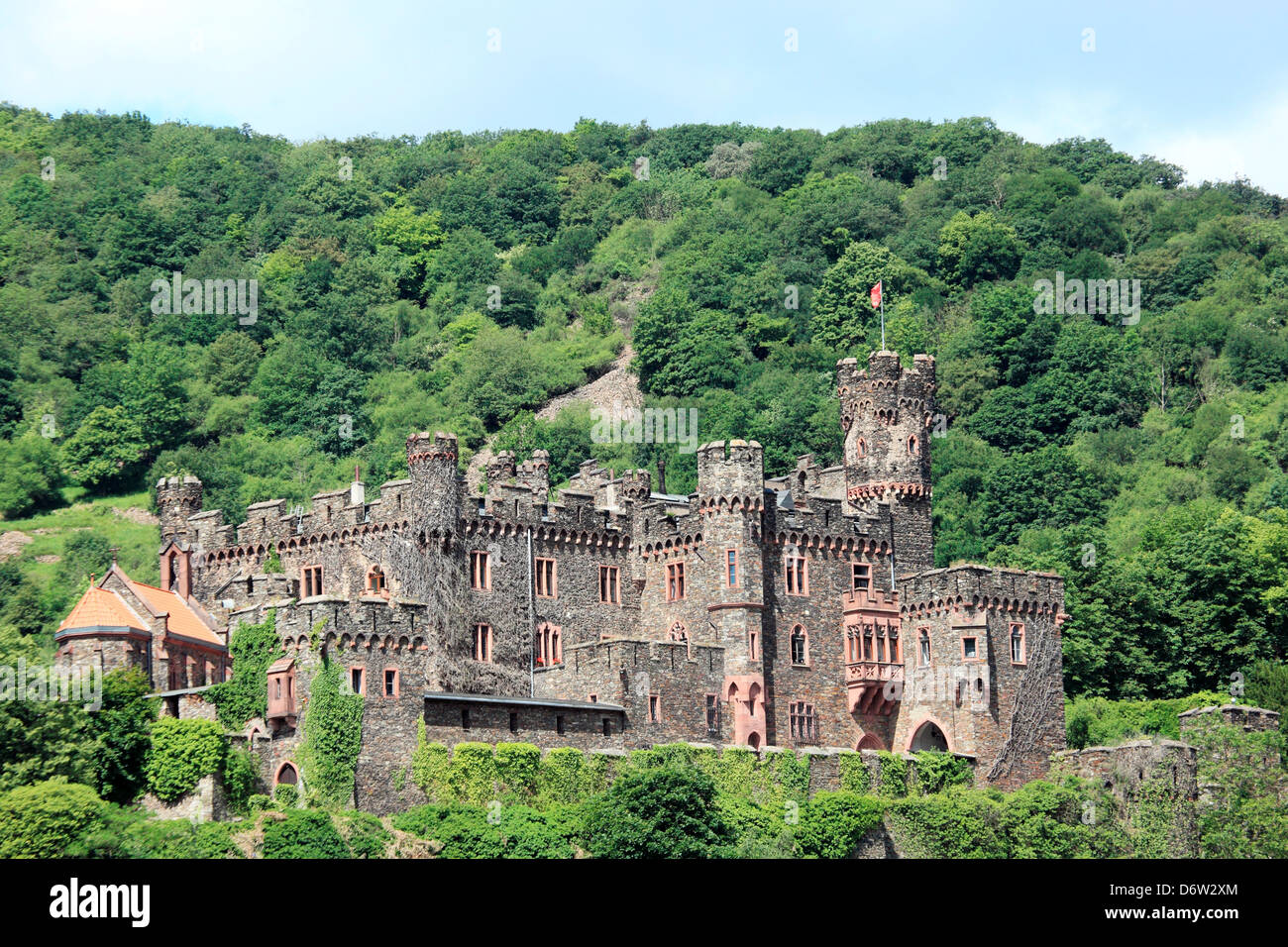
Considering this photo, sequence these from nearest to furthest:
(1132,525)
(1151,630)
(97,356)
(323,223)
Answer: (1151,630) < (1132,525) < (97,356) < (323,223)

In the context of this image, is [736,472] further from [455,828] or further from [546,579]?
[455,828]

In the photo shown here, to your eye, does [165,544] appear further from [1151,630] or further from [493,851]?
[1151,630]

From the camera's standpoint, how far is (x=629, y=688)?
75.1m

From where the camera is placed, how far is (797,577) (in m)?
81.8

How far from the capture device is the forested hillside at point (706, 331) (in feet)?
392

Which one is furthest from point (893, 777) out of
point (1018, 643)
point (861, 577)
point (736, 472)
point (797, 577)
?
point (736, 472)

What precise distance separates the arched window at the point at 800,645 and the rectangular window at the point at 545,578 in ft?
32.2

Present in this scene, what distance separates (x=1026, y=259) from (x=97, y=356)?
7143 centimetres

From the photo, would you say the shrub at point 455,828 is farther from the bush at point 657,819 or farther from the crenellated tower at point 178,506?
the crenellated tower at point 178,506

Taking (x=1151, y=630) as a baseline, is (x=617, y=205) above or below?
above

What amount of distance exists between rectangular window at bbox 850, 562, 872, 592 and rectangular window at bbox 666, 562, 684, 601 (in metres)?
7.00

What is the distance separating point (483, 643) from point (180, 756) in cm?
1621

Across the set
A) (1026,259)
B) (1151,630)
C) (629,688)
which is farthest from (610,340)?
(629,688)

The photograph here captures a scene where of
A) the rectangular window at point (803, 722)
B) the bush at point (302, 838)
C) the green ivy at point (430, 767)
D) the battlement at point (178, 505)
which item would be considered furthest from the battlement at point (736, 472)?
the bush at point (302, 838)
